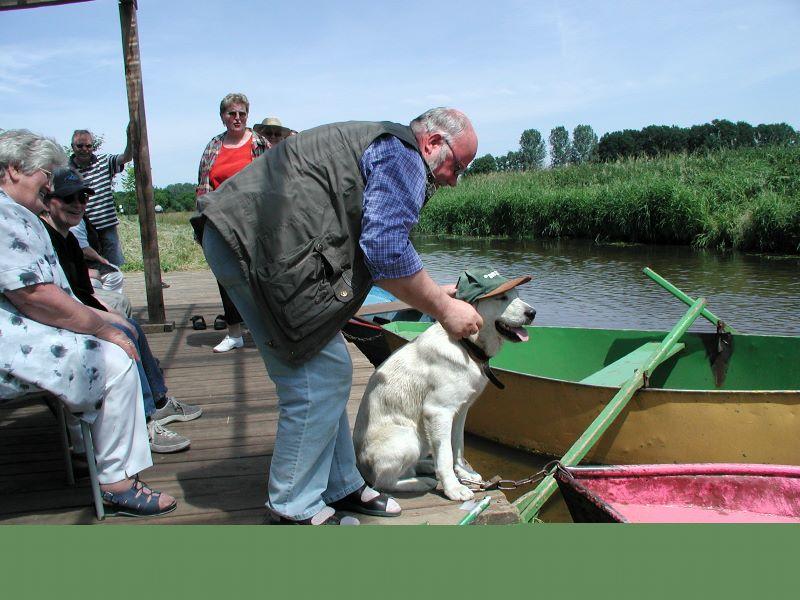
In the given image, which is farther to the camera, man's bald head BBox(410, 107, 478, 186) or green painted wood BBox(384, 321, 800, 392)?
green painted wood BBox(384, 321, 800, 392)

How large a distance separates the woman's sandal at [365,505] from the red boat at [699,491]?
872 mm

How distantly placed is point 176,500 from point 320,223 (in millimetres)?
1642

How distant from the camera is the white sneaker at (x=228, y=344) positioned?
625cm

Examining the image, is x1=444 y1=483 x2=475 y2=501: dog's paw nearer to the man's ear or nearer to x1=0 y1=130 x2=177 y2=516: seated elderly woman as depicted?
x1=0 y1=130 x2=177 y2=516: seated elderly woman

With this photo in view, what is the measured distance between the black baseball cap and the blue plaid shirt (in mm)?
2236

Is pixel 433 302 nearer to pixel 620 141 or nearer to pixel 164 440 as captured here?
pixel 164 440

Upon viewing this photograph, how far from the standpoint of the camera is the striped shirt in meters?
6.83

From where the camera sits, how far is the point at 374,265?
8.25ft

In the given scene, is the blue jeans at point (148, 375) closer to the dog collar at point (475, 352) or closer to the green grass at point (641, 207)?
the dog collar at point (475, 352)

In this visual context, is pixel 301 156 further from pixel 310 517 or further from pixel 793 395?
pixel 793 395

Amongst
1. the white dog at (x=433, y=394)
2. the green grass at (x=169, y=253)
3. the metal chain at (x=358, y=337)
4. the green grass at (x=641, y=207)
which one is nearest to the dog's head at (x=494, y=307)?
the white dog at (x=433, y=394)

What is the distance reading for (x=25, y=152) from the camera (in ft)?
9.70

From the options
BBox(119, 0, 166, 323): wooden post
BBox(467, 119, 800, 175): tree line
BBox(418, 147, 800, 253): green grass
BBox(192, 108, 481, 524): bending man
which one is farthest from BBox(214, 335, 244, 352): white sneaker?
BBox(467, 119, 800, 175): tree line

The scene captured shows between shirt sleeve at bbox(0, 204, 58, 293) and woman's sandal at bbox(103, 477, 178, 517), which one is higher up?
shirt sleeve at bbox(0, 204, 58, 293)
